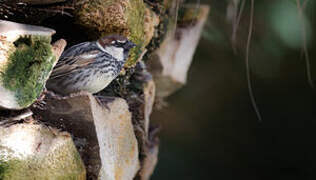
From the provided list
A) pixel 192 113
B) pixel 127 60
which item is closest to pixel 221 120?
pixel 192 113

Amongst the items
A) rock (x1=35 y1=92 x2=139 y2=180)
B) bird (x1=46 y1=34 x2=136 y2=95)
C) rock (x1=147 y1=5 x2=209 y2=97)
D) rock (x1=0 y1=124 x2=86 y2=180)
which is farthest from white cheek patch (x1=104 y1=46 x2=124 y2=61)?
rock (x1=147 y1=5 x2=209 y2=97)

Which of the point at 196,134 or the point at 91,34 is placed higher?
the point at 91,34

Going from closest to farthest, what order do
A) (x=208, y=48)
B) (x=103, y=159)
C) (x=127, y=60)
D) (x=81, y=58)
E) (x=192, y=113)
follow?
(x=103, y=159) < (x=81, y=58) < (x=127, y=60) < (x=208, y=48) < (x=192, y=113)

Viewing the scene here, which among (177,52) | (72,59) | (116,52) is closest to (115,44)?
(116,52)

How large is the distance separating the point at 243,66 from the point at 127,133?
2469 mm

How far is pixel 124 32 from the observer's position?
7.50 feet

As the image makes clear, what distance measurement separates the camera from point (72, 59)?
2.21 m

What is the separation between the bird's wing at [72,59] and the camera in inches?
86.4

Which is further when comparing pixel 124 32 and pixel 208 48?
pixel 208 48

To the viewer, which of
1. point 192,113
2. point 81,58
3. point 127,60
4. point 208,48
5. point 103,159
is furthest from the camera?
point 192,113

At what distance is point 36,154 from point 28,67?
0.25m

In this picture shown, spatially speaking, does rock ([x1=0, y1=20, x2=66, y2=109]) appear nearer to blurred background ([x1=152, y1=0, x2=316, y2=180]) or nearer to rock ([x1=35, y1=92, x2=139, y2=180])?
rock ([x1=35, y1=92, x2=139, y2=180])

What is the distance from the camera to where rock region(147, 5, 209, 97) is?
3.43 metres

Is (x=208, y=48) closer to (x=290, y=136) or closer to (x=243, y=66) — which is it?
(x=243, y=66)
